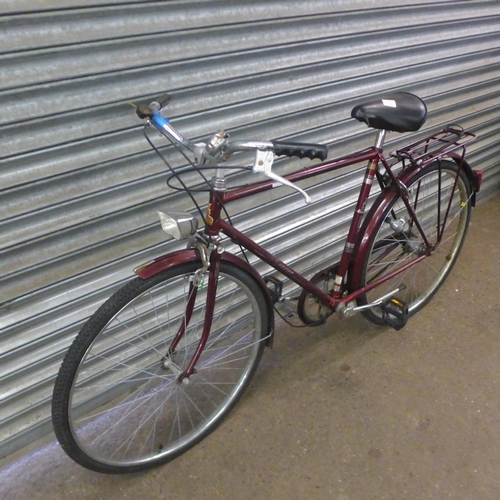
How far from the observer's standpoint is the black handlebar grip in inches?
46.8

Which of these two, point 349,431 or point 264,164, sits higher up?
point 264,164

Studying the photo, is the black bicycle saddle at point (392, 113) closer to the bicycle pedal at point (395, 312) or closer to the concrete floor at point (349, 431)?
the bicycle pedal at point (395, 312)

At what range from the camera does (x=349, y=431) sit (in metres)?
1.78

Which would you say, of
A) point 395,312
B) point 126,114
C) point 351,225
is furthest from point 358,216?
point 126,114

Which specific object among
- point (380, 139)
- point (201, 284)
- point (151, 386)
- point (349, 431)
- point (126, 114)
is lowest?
point (349, 431)

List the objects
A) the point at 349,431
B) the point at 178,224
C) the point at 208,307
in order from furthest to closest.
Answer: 1. the point at 349,431
2. the point at 208,307
3. the point at 178,224

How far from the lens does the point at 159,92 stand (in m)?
1.46

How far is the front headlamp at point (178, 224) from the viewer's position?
1.27 m

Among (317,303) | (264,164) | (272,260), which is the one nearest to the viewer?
(264,164)

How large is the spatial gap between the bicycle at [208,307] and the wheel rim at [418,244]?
12 mm

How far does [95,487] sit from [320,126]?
67.1 inches

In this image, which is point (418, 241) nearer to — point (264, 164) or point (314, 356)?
point (314, 356)

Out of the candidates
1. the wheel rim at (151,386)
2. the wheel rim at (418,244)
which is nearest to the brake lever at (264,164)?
the wheel rim at (151,386)

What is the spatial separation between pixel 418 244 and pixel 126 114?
1.44m
